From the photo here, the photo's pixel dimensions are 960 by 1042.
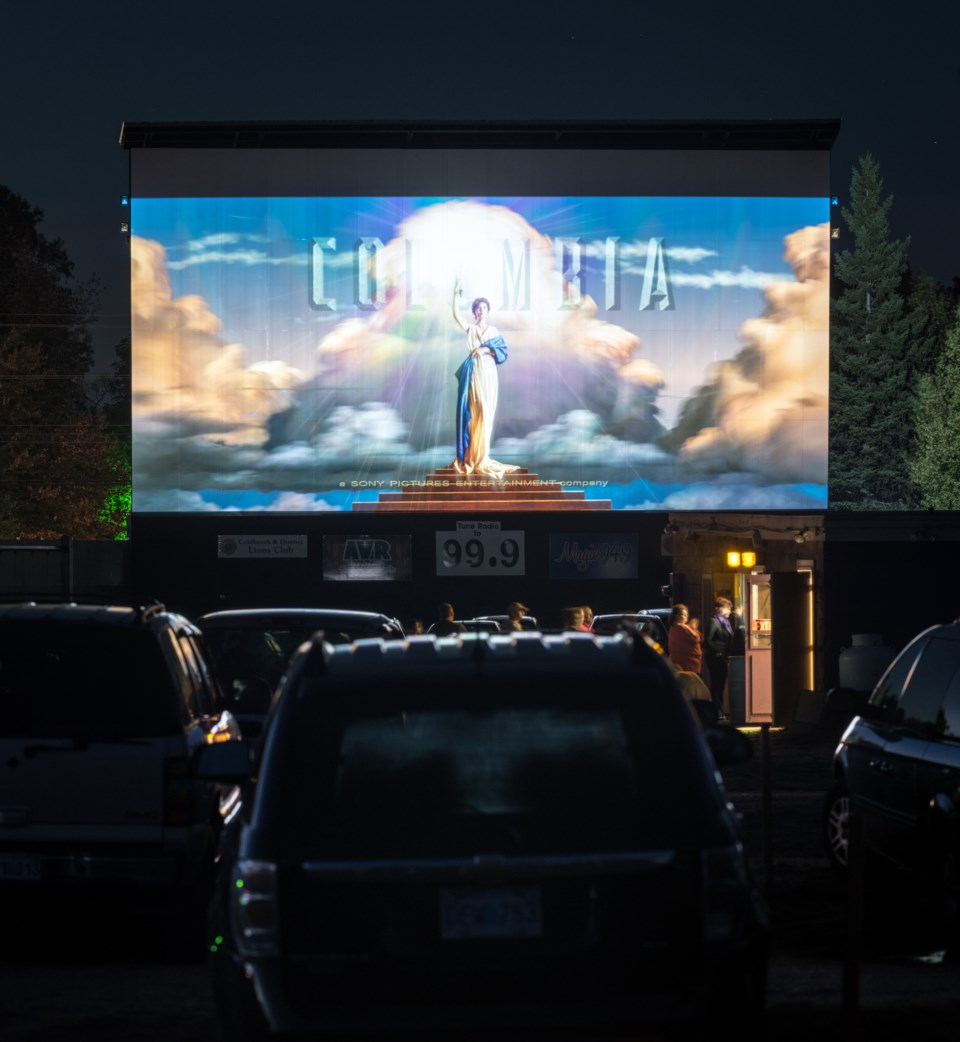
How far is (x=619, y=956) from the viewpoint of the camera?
566 centimetres

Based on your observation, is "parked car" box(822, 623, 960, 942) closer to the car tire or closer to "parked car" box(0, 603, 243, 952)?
the car tire

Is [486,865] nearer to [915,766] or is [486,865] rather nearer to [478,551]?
[915,766]

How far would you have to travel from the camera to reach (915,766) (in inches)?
427

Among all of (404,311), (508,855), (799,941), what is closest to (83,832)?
(799,941)

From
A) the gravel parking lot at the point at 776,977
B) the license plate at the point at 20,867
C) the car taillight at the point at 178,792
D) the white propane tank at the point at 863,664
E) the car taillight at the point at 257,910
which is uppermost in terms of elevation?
the car taillight at the point at 257,910

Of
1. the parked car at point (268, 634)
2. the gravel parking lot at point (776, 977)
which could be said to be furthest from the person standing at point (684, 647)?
the gravel parking lot at point (776, 977)

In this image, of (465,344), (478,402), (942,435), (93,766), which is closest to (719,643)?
(478,402)

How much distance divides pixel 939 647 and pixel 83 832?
4813mm

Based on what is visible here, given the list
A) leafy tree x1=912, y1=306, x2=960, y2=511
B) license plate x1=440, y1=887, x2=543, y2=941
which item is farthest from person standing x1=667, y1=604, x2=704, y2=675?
leafy tree x1=912, y1=306, x2=960, y2=511

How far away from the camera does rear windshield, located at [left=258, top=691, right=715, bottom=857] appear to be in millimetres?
5707

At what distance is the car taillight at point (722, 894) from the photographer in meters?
5.72

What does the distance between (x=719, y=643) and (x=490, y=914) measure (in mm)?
23798

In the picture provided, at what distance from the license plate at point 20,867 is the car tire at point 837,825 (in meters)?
5.19

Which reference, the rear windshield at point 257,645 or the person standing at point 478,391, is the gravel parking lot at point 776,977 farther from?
the person standing at point 478,391
